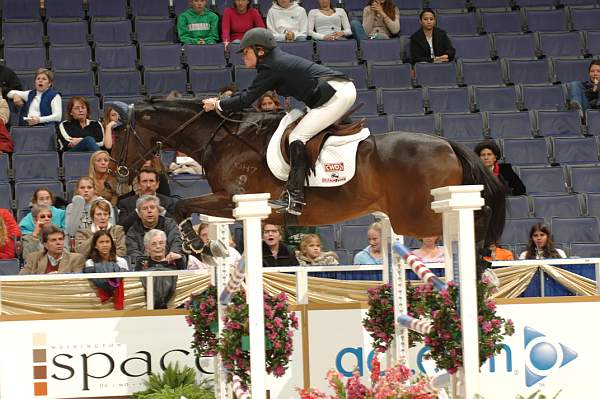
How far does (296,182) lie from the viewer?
290 inches

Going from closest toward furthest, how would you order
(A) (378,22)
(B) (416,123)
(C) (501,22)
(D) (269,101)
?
(D) (269,101)
(B) (416,123)
(A) (378,22)
(C) (501,22)

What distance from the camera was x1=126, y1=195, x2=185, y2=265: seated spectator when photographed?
8.27 metres

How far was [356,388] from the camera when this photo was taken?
5.73 meters

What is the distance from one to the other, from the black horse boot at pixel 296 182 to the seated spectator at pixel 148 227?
1.23 metres

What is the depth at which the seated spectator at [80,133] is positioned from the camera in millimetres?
10508

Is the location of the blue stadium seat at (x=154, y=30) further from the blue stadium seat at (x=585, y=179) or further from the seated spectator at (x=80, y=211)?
the blue stadium seat at (x=585, y=179)

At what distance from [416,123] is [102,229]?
13.3 ft

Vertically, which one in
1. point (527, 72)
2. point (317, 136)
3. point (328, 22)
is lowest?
point (317, 136)

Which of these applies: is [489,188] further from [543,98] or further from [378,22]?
[378,22]

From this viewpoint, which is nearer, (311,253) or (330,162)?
(330,162)

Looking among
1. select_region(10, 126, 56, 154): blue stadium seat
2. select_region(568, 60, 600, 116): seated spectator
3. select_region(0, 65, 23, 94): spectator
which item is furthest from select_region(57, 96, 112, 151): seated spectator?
select_region(568, 60, 600, 116): seated spectator

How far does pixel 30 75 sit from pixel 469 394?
23.4 feet

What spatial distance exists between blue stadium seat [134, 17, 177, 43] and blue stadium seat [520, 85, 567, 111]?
12.9 ft

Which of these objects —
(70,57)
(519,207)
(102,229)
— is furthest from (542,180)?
(70,57)
